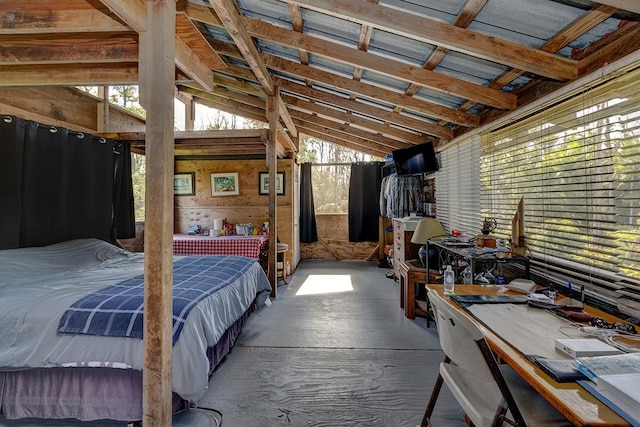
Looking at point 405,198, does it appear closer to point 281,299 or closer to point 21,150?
point 281,299

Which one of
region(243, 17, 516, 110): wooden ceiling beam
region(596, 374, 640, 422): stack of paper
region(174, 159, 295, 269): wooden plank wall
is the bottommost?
region(596, 374, 640, 422): stack of paper

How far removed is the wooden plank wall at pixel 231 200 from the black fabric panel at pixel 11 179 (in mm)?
2944

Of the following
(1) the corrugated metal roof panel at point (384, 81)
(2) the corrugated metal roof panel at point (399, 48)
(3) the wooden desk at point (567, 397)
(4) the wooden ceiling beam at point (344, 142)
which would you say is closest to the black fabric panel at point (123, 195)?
(4) the wooden ceiling beam at point (344, 142)

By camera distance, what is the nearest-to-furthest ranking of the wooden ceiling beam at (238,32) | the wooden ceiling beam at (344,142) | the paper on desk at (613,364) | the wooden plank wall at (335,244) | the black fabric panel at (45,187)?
1. the paper on desk at (613,364)
2. the wooden ceiling beam at (238,32)
3. the black fabric panel at (45,187)
4. the wooden ceiling beam at (344,142)
5. the wooden plank wall at (335,244)

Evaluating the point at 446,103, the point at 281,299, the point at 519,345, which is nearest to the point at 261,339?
the point at 281,299

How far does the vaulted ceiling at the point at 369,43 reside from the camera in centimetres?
164

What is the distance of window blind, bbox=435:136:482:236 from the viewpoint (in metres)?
A: 3.58

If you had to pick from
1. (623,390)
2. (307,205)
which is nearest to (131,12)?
(623,390)

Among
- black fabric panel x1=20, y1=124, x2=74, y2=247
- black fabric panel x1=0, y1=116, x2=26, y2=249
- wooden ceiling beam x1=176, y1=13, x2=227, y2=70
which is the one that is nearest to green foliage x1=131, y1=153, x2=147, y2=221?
black fabric panel x1=20, y1=124, x2=74, y2=247

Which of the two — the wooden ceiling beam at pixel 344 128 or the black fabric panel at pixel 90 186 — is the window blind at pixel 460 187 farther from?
the black fabric panel at pixel 90 186

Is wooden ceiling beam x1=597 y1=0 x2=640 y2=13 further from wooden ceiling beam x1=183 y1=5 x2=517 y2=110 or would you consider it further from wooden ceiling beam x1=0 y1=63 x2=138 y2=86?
wooden ceiling beam x1=0 y1=63 x2=138 y2=86

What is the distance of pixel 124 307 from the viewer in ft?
6.08

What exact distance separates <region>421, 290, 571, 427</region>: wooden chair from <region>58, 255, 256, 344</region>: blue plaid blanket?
57.0 inches

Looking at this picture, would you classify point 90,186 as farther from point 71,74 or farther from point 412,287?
point 412,287
